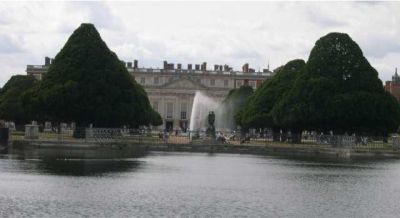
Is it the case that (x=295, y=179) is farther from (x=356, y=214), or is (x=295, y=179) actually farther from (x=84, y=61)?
(x=84, y=61)

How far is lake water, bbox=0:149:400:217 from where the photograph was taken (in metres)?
30.1

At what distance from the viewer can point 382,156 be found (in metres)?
71.9

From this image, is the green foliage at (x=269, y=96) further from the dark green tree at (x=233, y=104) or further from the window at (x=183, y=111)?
the window at (x=183, y=111)

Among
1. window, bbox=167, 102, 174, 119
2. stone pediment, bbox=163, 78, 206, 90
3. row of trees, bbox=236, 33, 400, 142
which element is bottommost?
row of trees, bbox=236, 33, 400, 142

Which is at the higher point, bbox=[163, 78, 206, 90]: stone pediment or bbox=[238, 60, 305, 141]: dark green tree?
bbox=[163, 78, 206, 90]: stone pediment

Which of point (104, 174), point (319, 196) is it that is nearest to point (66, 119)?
point (104, 174)

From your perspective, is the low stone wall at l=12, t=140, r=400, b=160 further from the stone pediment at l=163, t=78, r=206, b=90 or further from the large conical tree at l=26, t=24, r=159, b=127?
the stone pediment at l=163, t=78, r=206, b=90

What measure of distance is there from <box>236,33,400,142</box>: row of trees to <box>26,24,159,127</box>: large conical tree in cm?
1637

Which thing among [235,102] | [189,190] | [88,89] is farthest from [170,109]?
[189,190]

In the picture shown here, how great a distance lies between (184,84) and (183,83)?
1.07 ft

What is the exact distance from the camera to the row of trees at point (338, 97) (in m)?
82.2

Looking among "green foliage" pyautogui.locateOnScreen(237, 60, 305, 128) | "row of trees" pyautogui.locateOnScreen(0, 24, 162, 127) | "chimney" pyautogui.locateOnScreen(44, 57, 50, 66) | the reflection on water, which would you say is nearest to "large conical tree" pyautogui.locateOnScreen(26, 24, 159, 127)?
"row of trees" pyautogui.locateOnScreen(0, 24, 162, 127)

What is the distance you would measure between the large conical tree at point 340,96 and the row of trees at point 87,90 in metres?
16.7

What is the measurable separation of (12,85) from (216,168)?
73152mm
